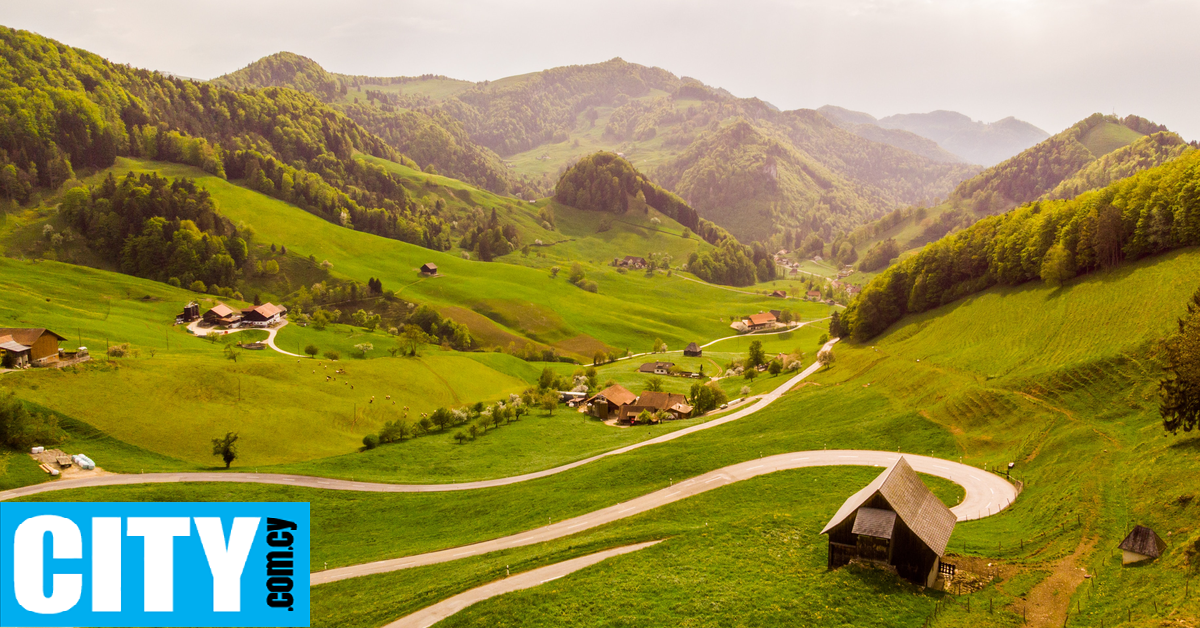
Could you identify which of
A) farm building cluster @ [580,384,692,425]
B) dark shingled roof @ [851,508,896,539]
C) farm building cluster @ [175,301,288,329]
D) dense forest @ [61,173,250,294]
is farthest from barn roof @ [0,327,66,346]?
dark shingled roof @ [851,508,896,539]

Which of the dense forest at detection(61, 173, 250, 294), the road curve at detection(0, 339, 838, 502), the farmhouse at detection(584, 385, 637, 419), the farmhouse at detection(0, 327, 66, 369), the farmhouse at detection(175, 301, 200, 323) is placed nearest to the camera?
the road curve at detection(0, 339, 838, 502)

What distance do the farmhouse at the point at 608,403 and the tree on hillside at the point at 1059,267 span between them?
2571 inches

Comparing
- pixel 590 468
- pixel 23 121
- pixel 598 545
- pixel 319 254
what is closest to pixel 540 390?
pixel 590 468

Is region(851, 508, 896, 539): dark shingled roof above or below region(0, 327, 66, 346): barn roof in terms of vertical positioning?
below

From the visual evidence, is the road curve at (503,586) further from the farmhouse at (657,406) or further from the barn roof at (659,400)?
the barn roof at (659,400)

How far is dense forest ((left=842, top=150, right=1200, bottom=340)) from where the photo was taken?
250ft

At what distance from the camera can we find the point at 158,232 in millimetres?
166750

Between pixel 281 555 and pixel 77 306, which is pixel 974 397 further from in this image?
pixel 77 306

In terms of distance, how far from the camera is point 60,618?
1330 inches

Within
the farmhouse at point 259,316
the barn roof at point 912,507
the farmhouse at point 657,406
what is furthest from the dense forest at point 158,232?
the barn roof at point 912,507

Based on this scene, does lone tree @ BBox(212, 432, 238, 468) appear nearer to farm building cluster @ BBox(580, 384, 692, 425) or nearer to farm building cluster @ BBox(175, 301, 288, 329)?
farm building cluster @ BBox(580, 384, 692, 425)

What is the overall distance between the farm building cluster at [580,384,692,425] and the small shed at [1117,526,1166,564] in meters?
68.0

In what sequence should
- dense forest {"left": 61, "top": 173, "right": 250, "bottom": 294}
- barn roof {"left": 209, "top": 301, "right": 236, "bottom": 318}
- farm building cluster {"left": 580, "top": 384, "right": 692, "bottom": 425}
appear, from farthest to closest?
dense forest {"left": 61, "top": 173, "right": 250, "bottom": 294} < barn roof {"left": 209, "top": 301, "right": 236, "bottom": 318} < farm building cluster {"left": 580, "top": 384, "right": 692, "bottom": 425}

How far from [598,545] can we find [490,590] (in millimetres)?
8962
